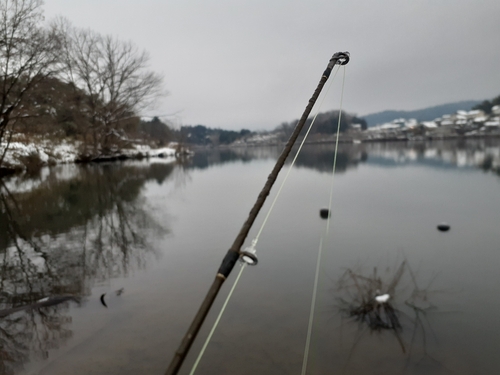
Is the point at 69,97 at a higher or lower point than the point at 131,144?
higher

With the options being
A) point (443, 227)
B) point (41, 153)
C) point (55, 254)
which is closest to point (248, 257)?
point (55, 254)

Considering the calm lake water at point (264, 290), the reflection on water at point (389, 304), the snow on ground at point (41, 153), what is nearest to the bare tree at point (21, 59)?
the snow on ground at point (41, 153)

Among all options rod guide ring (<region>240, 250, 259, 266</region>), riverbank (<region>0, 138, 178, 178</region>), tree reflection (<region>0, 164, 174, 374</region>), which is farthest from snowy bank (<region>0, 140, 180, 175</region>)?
rod guide ring (<region>240, 250, 259, 266</region>)

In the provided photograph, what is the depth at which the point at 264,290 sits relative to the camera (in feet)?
16.1

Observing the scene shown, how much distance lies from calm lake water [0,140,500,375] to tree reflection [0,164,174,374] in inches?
1.2

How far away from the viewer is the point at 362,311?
422 cm

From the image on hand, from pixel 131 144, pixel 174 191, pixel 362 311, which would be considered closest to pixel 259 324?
pixel 362 311

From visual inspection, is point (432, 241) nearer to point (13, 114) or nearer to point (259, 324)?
point (259, 324)

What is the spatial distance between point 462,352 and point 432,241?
4.04m

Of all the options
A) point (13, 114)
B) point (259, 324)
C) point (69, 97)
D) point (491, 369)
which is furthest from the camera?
point (69, 97)

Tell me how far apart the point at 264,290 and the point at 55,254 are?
14.2 ft

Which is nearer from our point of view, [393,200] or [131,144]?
[393,200]

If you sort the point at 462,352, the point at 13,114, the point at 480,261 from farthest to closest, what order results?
the point at 13,114
the point at 480,261
the point at 462,352

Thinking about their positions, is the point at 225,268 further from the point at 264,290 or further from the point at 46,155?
the point at 46,155
